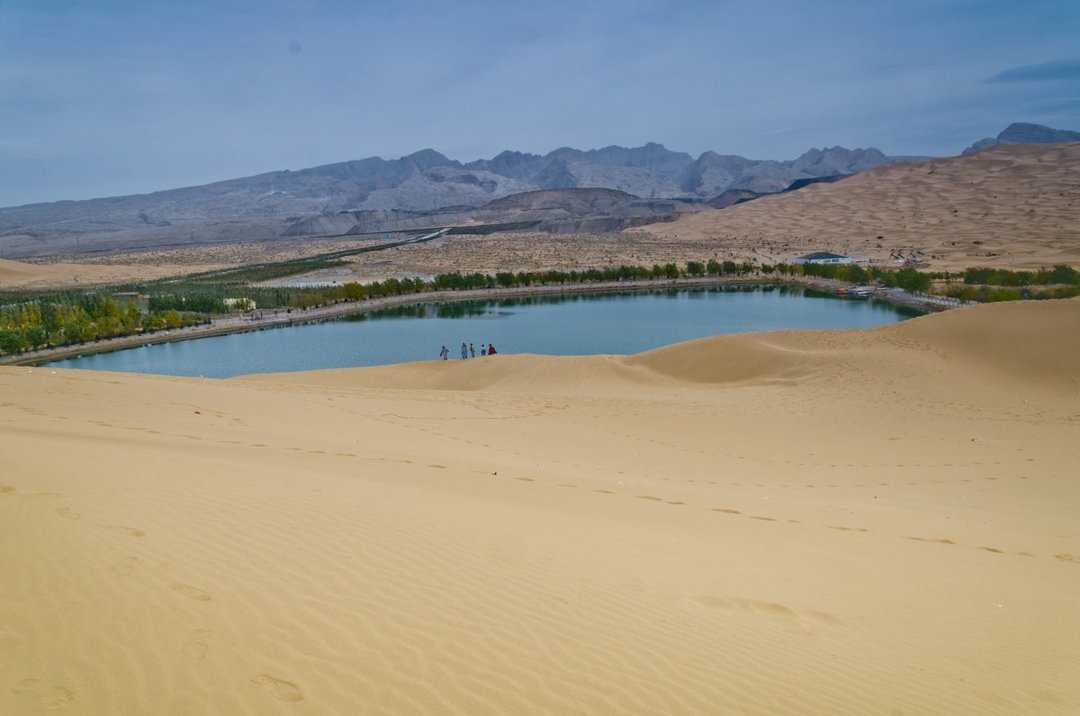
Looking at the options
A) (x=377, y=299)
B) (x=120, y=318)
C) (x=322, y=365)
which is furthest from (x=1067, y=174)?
(x=120, y=318)

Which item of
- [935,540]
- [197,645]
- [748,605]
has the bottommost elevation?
[935,540]

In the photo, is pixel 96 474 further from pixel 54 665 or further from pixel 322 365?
pixel 322 365

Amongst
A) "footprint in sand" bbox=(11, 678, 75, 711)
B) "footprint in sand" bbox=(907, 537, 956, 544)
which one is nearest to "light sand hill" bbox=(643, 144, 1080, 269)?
"footprint in sand" bbox=(907, 537, 956, 544)

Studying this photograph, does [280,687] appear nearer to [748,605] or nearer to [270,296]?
[748,605]

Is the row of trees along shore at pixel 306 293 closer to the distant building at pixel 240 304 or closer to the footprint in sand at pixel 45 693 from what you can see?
the distant building at pixel 240 304

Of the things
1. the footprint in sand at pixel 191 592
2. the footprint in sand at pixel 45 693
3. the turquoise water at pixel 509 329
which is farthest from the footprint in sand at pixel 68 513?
the turquoise water at pixel 509 329

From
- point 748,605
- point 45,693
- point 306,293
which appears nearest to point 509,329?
point 306,293
